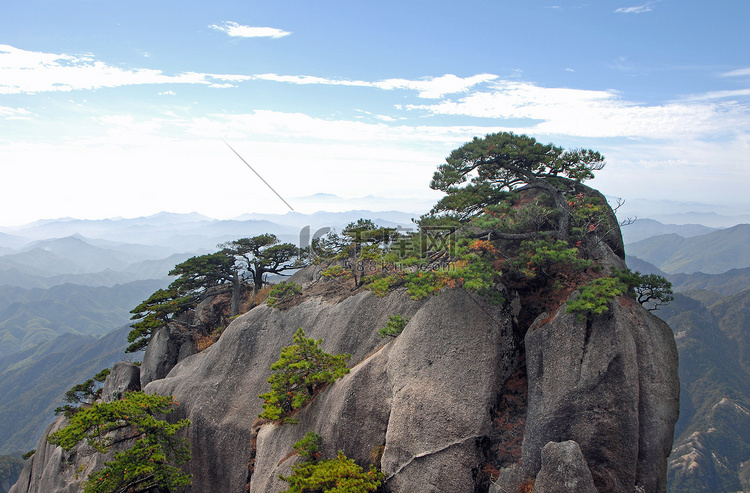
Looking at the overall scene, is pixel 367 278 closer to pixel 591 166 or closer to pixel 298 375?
pixel 298 375

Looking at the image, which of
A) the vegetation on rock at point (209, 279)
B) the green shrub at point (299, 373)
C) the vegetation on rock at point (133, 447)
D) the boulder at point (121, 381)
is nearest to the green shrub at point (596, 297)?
the green shrub at point (299, 373)

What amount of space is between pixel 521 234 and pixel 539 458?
356 inches

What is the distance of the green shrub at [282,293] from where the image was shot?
26877mm

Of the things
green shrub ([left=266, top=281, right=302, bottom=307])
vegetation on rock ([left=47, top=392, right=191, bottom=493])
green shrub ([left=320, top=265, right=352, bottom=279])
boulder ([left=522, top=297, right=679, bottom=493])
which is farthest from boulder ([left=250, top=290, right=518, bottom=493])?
green shrub ([left=320, top=265, right=352, bottom=279])

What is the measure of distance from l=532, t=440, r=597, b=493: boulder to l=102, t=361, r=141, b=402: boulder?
29.3 meters

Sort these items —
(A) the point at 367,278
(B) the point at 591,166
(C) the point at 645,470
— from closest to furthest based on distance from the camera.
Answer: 1. (C) the point at 645,470
2. (B) the point at 591,166
3. (A) the point at 367,278

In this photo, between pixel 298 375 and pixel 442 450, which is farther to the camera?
pixel 298 375

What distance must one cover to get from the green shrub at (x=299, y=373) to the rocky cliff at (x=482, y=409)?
2.22 ft

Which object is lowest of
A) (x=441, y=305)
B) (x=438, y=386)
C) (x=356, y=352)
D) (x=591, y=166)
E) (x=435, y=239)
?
(x=356, y=352)

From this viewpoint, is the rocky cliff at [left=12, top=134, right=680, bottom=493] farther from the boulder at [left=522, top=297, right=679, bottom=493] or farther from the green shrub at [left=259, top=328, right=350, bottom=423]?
the green shrub at [left=259, top=328, right=350, bottom=423]

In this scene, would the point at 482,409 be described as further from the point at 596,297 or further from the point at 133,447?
the point at 133,447

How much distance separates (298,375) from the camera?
1916cm

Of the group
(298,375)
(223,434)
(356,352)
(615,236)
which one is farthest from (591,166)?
(223,434)

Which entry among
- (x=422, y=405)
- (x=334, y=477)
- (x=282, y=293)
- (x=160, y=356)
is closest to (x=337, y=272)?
(x=282, y=293)
